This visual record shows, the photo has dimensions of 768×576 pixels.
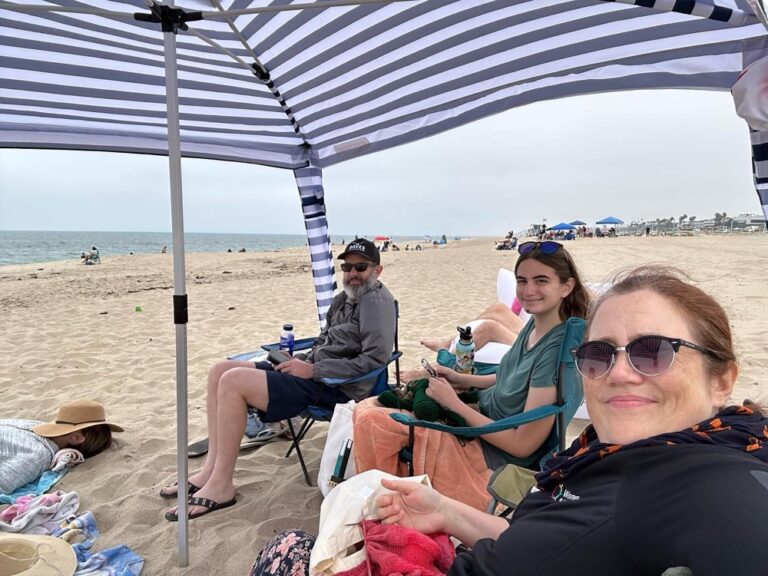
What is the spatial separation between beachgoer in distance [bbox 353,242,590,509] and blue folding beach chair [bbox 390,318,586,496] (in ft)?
0.10

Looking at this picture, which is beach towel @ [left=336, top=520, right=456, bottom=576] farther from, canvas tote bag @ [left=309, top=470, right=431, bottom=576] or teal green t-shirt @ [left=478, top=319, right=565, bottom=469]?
teal green t-shirt @ [left=478, top=319, right=565, bottom=469]

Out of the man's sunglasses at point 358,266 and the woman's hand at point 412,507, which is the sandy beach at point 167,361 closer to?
the woman's hand at point 412,507

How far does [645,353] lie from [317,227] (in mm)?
3564

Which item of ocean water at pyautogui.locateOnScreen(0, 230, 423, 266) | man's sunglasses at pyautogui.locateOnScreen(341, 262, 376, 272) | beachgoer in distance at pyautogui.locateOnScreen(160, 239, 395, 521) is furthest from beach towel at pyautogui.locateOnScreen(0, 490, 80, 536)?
ocean water at pyautogui.locateOnScreen(0, 230, 423, 266)

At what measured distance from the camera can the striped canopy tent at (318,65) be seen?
6.16 ft

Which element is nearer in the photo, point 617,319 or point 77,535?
point 617,319

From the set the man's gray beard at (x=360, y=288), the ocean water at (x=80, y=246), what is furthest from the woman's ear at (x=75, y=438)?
the ocean water at (x=80, y=246)

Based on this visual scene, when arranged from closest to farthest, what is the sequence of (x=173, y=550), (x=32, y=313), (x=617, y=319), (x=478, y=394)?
(x=617, y=319) < (x=173, y=550) < (x=478, y=394) < (x=32, y=313)

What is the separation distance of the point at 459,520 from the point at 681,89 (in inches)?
87.6

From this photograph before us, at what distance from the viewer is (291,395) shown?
2496 mm

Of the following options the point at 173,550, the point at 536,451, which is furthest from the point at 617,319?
the point at 173,550

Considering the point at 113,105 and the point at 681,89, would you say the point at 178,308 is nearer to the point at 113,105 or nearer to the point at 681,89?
the point at 113,105

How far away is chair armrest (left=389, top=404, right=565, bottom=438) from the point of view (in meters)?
1.76

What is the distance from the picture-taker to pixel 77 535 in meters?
2.17
